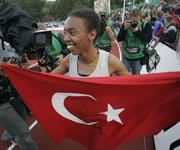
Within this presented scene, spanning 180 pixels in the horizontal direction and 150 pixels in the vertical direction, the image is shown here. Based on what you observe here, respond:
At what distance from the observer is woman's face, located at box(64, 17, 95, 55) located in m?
2.61

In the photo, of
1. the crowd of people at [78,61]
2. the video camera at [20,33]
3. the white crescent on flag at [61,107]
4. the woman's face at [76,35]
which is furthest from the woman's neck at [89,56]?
the video camera at [20,33]

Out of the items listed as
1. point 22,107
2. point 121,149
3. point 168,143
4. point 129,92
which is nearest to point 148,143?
point 121,149

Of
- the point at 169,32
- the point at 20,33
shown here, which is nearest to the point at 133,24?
the point at 169,32

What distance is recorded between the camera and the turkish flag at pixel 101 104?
2621mm

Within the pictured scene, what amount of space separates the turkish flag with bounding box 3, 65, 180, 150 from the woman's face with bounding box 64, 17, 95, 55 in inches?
9.3

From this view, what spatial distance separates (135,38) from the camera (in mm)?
6902

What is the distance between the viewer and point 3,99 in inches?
148

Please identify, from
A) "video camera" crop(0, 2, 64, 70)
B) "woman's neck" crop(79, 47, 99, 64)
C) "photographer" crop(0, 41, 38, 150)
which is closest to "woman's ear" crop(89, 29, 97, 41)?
"woman's neck" crop(79, 47, 99, 64)

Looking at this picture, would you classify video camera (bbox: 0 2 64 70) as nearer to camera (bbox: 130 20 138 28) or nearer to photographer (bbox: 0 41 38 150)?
photographer (bbox: 0 41 38 150)

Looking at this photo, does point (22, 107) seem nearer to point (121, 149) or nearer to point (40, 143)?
→ point (40, 143)

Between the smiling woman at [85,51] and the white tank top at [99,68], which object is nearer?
the smiling woman at [85,51]

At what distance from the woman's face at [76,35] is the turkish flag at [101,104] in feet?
0.77

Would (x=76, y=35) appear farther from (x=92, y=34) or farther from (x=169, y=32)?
(x=169, y=32)

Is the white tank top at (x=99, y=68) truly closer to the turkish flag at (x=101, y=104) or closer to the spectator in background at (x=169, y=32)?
the turkish flag at (x=101, y=104)
